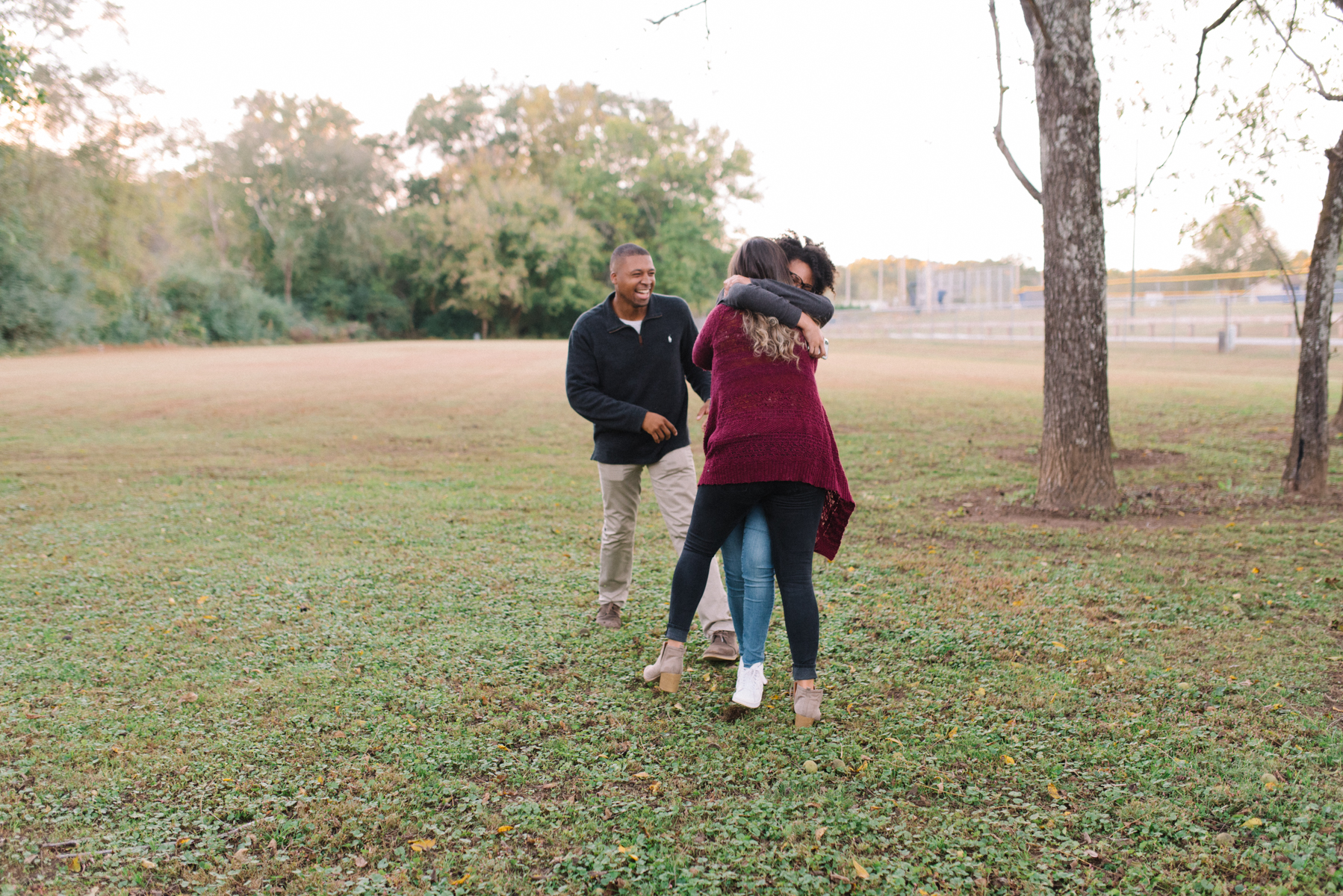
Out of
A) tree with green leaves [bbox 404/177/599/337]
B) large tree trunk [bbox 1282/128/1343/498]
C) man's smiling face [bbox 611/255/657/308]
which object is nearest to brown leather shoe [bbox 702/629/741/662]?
man's smiling face [bbox 611/255/657/308]

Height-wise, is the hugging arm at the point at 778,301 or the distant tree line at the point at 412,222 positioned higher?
the distant tree line at the point at 412,222

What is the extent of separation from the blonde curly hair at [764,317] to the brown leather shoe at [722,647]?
1.52 metres

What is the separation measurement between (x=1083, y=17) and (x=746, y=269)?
16.9ft

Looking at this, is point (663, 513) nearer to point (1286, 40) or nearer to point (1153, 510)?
point (1153, 510)

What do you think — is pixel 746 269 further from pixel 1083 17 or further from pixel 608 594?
pixel 1083 17

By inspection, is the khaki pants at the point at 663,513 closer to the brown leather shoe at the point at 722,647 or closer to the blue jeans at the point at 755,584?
the brown leather shoe at the point at 722,647

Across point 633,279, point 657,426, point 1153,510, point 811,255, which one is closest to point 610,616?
point 657,426

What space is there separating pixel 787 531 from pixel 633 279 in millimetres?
1455

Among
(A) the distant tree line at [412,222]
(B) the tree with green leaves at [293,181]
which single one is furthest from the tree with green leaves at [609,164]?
(B) the tree with green leaves at [293,181]

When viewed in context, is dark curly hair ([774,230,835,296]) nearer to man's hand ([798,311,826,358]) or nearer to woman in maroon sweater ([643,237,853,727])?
woman in maroon sweater ([643,237,853,727])

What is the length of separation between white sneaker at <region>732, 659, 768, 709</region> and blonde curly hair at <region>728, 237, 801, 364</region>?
4.09 ft

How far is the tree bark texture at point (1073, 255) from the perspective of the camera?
23.3 feet

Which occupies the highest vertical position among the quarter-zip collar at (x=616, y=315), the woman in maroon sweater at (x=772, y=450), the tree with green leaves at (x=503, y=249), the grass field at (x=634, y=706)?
the tree with green leaves at (x=503, y=249)

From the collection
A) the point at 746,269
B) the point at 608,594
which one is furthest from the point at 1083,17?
the point at 608,594
